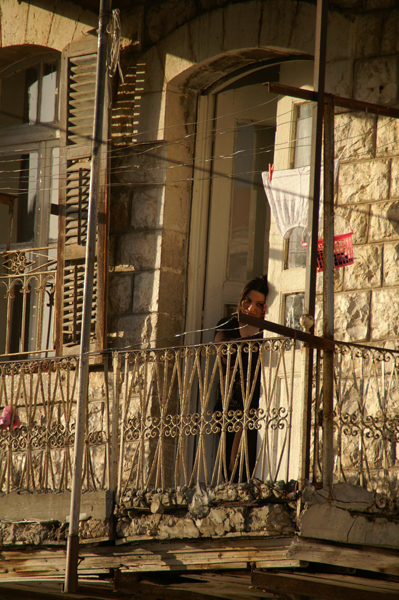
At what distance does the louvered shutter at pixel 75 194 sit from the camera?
Answer: 8609 millimetres

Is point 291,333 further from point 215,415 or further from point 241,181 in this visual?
point 241,181

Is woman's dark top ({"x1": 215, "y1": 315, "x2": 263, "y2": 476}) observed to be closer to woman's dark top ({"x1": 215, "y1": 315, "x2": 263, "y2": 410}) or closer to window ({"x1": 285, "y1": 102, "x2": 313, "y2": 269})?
woman's dark top ({"x1": 215, "y1": 315, "x2": 263, "y2": 410})

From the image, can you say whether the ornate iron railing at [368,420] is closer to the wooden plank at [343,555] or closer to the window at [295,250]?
the wooden plank at [343,555]

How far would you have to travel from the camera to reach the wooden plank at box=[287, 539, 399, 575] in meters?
6.18

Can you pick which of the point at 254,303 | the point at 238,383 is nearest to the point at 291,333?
the point at 238,383

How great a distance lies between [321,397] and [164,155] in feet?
9.92

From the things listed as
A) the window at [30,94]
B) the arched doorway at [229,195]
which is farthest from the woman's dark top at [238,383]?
the window at [30,94]

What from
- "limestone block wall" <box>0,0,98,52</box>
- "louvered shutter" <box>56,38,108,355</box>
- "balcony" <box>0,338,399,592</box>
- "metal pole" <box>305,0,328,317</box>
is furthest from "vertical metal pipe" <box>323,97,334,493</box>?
"limestone block wall" <box>0,0,98,52</box>

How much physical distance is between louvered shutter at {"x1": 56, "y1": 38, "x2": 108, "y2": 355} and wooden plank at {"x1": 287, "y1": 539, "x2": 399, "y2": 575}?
300 centimetres

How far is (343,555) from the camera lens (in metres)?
6.31

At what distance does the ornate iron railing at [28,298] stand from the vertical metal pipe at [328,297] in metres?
3.21

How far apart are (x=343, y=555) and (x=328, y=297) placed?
1604 millimetres

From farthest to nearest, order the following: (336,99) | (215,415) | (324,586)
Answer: (215,415)
(324,586)
(336,99)

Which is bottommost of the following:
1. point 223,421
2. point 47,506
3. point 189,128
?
point 47,506
